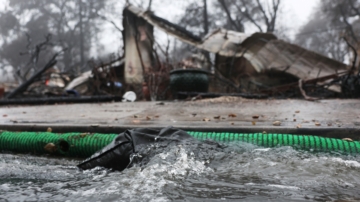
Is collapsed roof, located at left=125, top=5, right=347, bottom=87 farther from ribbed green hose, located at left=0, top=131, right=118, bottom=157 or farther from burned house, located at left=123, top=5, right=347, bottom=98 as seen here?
ribbed green hose, located at left=0, top=131, right=118, bottom=157

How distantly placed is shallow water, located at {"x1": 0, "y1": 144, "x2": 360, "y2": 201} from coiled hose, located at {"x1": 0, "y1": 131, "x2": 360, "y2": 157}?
0.39 feet

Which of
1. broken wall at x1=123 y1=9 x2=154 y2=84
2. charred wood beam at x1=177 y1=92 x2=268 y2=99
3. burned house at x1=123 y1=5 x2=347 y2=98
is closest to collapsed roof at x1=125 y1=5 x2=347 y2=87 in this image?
burned house at x1=123 y1=5 x2=347 y2=98

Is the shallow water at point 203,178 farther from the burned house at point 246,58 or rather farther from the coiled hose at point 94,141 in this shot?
the burned house at point 246,58

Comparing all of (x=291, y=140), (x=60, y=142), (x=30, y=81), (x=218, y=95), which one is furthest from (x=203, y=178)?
(x=30, y=81)

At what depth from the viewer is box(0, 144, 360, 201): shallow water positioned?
46.1 inches

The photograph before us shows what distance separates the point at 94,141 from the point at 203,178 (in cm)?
A: 122

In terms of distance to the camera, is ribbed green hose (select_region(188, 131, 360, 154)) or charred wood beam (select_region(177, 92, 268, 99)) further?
charred wood beam (select_region(177, 92, 268, 99))

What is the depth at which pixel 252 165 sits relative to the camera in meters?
1.59

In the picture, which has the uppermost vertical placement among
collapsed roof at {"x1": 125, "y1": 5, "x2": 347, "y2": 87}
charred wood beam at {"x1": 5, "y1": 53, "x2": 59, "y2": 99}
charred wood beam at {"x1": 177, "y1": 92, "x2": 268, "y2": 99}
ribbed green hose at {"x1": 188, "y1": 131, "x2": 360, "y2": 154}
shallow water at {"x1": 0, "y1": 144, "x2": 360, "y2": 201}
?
collapsed roof at {"x1": 125, "y1": 5, "x2": 347, "y2": 87}

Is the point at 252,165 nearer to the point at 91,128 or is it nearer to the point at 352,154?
the point at 352,154

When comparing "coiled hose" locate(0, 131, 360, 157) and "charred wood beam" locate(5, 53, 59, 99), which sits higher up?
"charred wood beam" locate(5, 53, 59, 99)

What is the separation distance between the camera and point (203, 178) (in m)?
1.41

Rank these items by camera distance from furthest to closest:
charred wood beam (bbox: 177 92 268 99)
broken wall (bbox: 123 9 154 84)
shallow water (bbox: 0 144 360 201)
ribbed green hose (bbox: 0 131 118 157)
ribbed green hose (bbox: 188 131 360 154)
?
broken wall (bbox: 123 9 154 84) → charred wood beam (bbox: 177 92 268 99) → ribbed green hose (bbox: 0 131 118 157) → ribbed green hose (bbox: 188 131 360 154) → shallow water (bbox: 0 144 360 201)

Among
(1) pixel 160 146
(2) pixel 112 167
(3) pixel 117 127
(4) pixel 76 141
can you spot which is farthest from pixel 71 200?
(3) pixel 117 127
